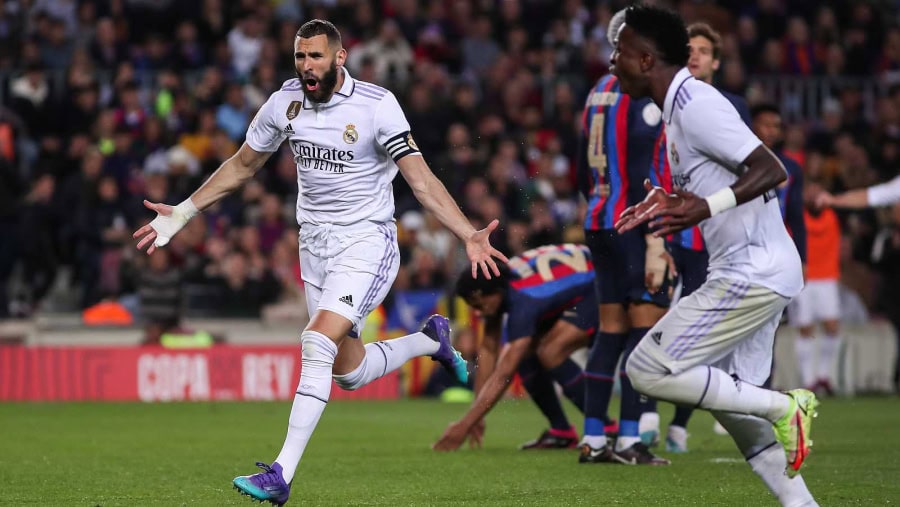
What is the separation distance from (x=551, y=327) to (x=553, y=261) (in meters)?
0.49

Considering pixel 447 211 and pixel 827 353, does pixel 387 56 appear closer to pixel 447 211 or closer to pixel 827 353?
pixel 827 353

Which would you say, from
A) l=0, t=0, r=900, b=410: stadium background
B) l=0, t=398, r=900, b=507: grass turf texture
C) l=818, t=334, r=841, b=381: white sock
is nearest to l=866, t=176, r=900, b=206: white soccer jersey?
l=0, t=398, r=900, b=507: grass turf texture

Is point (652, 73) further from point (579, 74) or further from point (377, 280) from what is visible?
point (579, 74)

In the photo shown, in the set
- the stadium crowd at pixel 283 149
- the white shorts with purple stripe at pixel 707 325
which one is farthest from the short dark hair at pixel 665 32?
the stadium crowd at pixel 283 149

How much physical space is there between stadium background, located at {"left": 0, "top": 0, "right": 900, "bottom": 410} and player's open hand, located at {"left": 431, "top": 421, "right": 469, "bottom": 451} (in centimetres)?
554

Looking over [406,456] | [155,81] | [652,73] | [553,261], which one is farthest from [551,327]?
[155,81]

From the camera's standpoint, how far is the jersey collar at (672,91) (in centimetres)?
613

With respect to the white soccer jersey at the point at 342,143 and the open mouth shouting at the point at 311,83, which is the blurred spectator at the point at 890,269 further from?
the open mouth shouting at the point at 311,83

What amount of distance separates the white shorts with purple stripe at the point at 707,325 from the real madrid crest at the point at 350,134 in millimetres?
2041

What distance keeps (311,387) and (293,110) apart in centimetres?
152

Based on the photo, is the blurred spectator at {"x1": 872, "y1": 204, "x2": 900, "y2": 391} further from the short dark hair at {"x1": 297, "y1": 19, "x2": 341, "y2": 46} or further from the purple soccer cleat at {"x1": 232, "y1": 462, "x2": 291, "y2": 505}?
the purple soccer cleat at {"x1": 232, "y1": 462, "x2": 291, "y2": 505}

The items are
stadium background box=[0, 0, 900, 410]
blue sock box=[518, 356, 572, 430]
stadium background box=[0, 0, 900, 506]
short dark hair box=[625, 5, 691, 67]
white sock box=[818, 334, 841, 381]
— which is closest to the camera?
short dark hair box=[625, 5, 691, 67]

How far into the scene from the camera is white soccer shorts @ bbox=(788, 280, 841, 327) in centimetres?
1639

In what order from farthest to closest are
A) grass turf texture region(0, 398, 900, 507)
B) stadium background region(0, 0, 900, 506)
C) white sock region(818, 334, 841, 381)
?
white sock region(818, 334, 841, 381)
stadium background region(0, 0, 900, 506)
grass turf texture region(0, 398, 900, 507)
